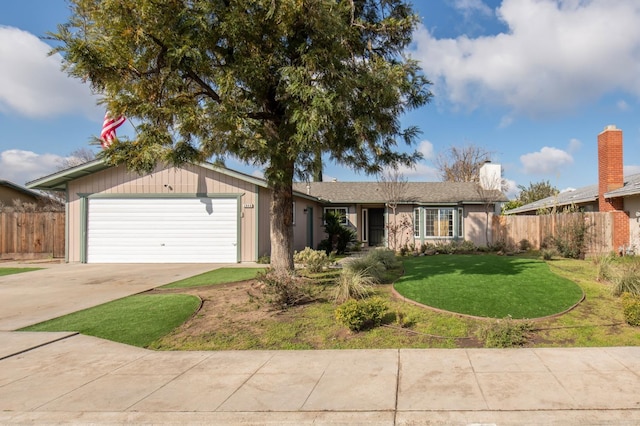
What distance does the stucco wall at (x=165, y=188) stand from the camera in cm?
1530

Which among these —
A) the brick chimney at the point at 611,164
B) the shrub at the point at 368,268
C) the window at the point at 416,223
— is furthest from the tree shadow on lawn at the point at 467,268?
the window at the point at 416,223

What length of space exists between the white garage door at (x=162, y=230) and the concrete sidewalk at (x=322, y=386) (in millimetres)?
9716

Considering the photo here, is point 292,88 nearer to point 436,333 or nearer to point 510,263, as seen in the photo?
point 436,333

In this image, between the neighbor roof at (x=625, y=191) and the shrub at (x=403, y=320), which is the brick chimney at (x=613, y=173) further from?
the shrub at (x=403, y=320)

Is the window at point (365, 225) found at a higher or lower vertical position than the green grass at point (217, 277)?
higher

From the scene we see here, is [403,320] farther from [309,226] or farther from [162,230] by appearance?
[309,226]

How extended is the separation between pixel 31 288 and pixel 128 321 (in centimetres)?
544

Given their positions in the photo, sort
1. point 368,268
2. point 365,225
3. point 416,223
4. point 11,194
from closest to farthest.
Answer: point 368,268 < point 416,223 < point 365,225 < point 11,194

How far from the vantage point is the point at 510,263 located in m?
11.9

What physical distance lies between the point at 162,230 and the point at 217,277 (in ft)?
18.6

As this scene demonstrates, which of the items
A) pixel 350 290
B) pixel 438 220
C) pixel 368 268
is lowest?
pixel 350 290

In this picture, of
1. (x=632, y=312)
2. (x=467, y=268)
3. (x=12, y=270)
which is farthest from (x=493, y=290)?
(x=12, y=270)

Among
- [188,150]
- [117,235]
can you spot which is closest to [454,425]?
[188,150]

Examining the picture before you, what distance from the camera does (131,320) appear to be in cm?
708
